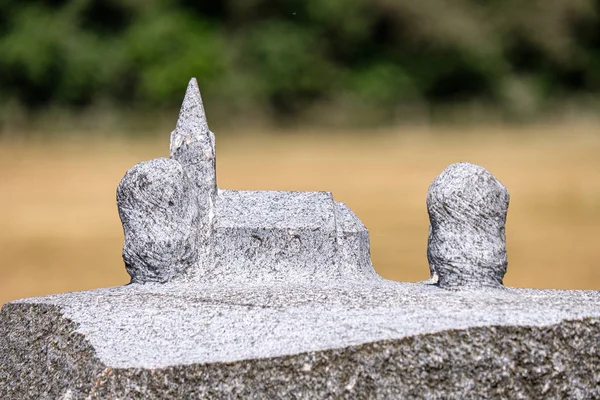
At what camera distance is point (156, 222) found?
4367 mm

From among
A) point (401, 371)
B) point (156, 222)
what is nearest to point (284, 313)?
point (401, 371)

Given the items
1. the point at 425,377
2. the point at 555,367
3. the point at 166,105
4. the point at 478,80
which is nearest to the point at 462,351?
the point at 425,377

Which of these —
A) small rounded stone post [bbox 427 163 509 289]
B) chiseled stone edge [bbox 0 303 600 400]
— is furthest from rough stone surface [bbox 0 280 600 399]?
small rounded stone post [bbox 427 163 509 289]

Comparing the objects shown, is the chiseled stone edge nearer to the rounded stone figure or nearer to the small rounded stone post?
the small rounded stone post

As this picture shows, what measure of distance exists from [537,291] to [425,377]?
0.98 m

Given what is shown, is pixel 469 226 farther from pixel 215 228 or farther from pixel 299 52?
pixel 299 52

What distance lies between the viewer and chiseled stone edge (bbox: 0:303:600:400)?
345 cm

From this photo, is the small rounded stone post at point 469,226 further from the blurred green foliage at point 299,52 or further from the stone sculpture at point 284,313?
the blurred green foliage at point 299,52

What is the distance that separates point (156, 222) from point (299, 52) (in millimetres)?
10296

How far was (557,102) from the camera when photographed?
1509 cm

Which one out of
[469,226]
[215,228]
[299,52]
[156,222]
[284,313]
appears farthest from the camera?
[299,52]

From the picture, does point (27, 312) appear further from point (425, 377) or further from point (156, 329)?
point (425, 377)

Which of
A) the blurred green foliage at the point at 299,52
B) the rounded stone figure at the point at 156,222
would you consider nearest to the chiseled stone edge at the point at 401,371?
the rounded stone figure at the point at 156,222

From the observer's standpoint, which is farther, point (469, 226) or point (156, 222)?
point (156, 222)
